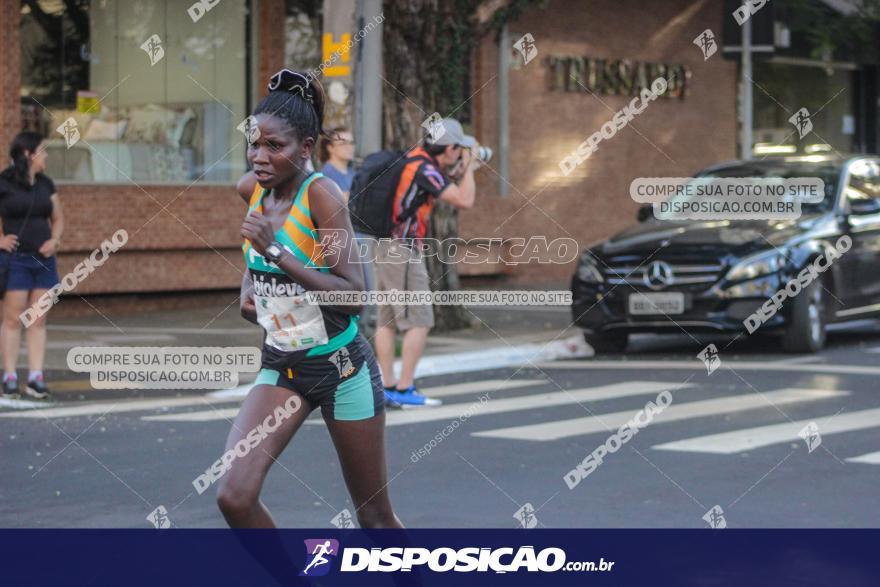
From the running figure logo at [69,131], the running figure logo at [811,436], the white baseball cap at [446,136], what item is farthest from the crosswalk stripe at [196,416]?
the running figure logo at [69,131]

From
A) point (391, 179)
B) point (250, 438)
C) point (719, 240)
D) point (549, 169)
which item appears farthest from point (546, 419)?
point (549, 169)

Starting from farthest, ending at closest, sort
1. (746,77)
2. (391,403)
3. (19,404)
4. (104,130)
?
(104,130)
(746,77)
(19,404)
(391,403)

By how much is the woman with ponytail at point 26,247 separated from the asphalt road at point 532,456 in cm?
47

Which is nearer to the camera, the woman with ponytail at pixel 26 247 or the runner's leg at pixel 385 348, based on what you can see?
the runner's leg at pixel 385 348

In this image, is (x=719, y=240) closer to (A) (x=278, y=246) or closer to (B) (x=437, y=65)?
(B) (x=437, y=65)

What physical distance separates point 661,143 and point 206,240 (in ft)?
31.8

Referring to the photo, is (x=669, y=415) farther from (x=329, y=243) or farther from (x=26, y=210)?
(x=329, y=243)

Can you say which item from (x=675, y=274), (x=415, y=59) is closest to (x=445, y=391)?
(x=675, y=274)

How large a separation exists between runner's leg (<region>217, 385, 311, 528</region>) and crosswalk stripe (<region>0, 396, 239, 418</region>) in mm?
6319

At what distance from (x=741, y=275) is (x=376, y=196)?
4.36 m

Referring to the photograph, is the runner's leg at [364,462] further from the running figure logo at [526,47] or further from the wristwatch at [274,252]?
the running figure logo at [526,47]

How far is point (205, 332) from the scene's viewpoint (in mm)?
17156

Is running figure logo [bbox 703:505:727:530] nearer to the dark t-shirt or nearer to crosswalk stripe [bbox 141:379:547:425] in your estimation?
crosswalk stripe [bbox 141:379:547:425]

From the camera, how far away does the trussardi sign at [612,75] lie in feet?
81.9
